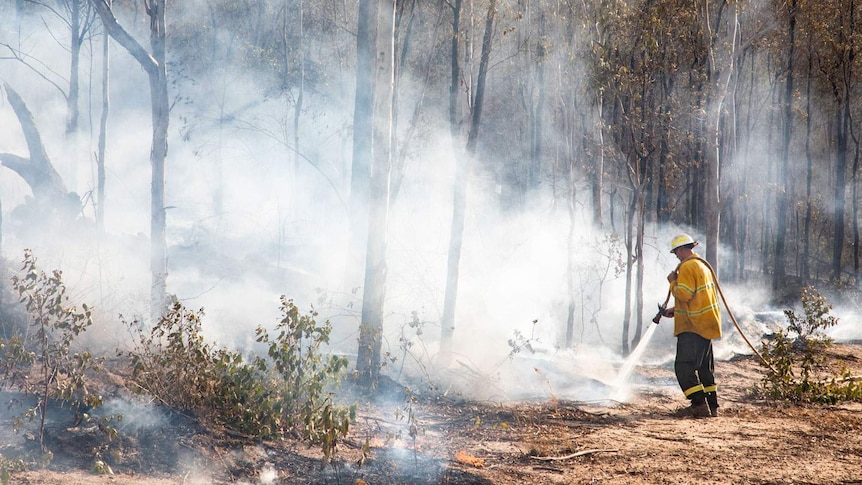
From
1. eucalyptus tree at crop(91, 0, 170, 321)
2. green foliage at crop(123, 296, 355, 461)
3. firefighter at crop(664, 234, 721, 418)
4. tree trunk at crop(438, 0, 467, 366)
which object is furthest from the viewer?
tree trunk at crop(438, 0, 467, 366)

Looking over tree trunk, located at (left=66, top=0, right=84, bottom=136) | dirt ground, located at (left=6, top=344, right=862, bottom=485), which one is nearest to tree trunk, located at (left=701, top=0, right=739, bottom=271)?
dirt ground, located at (left=6, top=344, right=862, bottom=485)

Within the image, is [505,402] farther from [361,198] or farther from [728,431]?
[361,198]

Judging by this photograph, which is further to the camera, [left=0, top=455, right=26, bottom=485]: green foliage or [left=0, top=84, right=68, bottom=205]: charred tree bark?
[left=0, top=84, right=68, bottom=205]: charred tree bark


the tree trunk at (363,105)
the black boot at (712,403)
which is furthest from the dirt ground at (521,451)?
the tree trunk at (363,105)

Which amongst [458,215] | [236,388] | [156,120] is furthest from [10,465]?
[458,215]

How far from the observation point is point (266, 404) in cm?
505

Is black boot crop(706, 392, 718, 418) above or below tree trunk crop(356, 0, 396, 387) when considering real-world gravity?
below

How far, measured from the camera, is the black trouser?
22.5 ft

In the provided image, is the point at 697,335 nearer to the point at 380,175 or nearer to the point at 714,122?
the point at 380,175

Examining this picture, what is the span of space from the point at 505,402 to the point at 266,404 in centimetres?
344

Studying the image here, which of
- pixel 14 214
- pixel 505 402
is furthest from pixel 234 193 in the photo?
pixel 505 402

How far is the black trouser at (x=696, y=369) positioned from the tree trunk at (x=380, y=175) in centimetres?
341

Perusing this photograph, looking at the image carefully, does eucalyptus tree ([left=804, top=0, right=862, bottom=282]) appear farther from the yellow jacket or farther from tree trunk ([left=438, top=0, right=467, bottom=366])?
the yellow jacket

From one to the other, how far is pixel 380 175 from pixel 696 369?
166 inches
